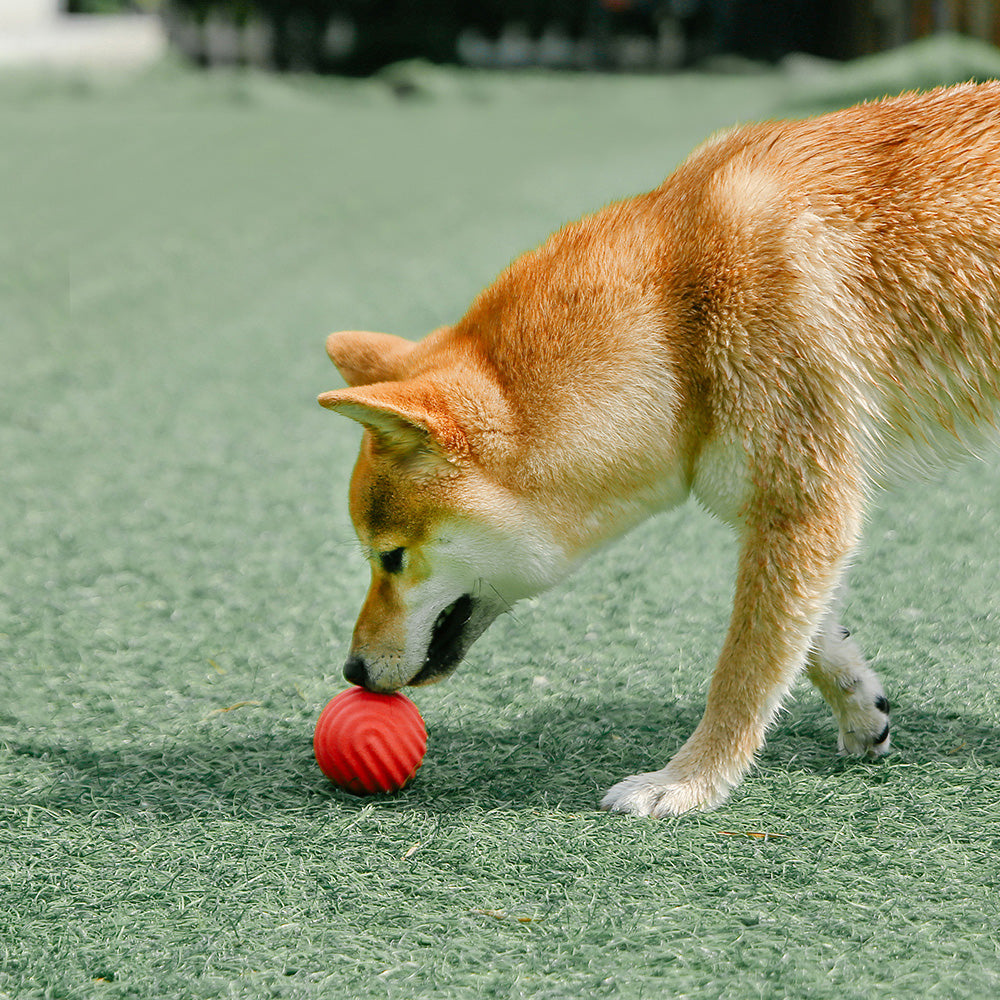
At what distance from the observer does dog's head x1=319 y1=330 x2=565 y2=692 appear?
263cm

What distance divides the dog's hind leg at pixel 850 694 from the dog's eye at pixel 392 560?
949mm

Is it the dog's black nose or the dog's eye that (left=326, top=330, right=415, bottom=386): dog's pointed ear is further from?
the dog's black nose

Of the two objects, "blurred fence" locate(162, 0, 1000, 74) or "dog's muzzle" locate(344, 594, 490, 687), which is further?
"blurred fence" locate(162, 0, 1000, 74)

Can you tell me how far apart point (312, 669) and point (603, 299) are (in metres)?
1.33

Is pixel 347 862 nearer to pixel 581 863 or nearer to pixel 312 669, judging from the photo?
pixel 581 863

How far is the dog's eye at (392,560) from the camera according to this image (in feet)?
8.96

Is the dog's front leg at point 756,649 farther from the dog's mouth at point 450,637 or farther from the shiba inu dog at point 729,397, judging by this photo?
the dog's mouth at point 450,637

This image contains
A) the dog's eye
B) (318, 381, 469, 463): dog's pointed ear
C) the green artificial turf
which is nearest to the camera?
the green artificial turf

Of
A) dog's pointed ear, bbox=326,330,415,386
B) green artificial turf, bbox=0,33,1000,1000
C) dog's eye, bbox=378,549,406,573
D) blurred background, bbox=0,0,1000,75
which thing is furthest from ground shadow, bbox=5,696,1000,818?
blurred background, bbox=0,0,1000,75

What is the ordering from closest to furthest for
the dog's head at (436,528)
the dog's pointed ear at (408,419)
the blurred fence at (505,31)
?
the dog's pointed ear at (408,419) → the dog's head at (436,528) → the blurred fence at (505,31)

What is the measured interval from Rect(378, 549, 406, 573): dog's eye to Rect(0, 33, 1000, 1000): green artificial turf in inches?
18.3

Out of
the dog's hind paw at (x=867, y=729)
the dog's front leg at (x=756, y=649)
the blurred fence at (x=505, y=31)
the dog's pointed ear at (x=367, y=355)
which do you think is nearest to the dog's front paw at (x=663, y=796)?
the dog's front leg at (x=756, y=649)

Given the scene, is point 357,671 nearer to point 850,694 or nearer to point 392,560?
point 392,560

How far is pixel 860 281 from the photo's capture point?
8.16ft
